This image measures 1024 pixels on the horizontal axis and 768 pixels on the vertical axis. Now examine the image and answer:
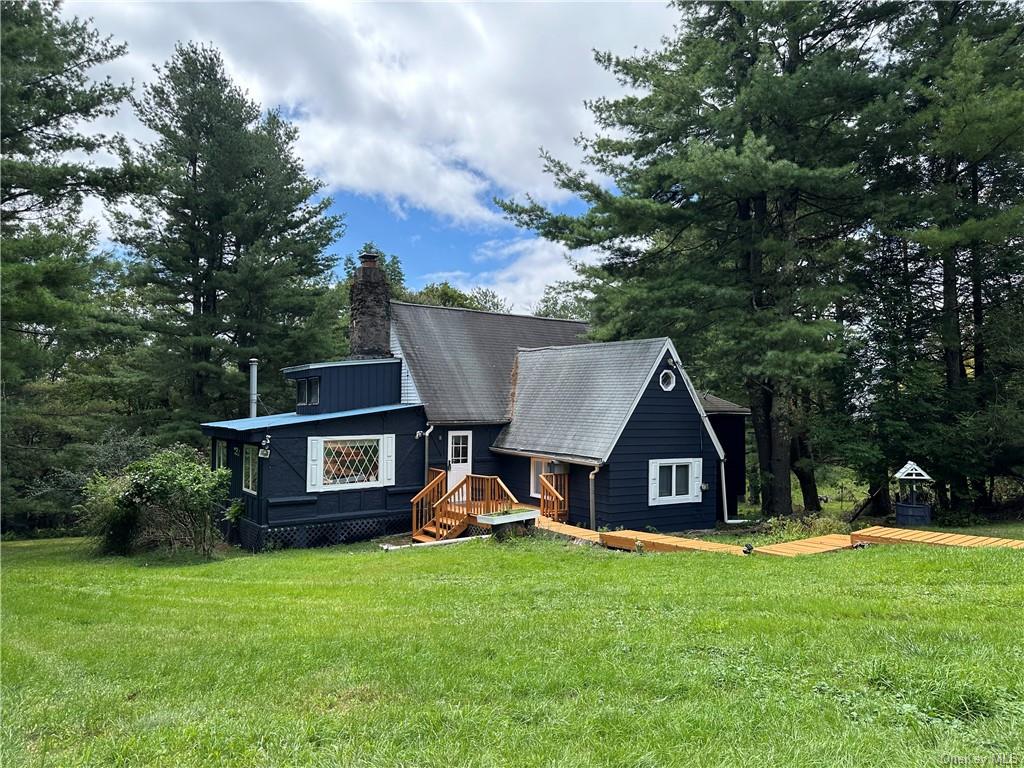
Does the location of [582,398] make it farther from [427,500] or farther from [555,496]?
[427,500]

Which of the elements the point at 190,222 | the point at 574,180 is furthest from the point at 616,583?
the point at 190,222

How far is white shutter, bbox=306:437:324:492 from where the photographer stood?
14328mm

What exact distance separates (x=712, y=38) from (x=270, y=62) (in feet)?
42.0

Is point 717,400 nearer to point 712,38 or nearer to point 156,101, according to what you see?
point 712,38

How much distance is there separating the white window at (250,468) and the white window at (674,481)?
9.61m

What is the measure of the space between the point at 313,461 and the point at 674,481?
29.5ft

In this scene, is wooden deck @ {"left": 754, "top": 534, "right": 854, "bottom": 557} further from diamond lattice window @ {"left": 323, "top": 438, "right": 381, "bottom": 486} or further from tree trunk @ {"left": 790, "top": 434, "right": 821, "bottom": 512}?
tree trunk @ {"left": 790, "top": 434, "right": 821, "bottom": 512}

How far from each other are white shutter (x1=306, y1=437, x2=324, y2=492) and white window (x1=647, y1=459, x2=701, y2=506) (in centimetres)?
806

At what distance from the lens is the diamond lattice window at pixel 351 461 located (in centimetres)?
1478

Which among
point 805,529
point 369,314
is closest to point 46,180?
point 369,314

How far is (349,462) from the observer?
1514cm

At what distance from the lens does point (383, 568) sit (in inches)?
393

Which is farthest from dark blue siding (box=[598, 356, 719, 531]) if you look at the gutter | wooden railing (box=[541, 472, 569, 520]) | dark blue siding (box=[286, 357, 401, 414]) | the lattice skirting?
dark blue siding (box=[286, 357, 401, 414])

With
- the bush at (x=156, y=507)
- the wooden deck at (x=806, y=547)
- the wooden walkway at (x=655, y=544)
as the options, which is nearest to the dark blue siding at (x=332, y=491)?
the bush at (x=156, y=507)
